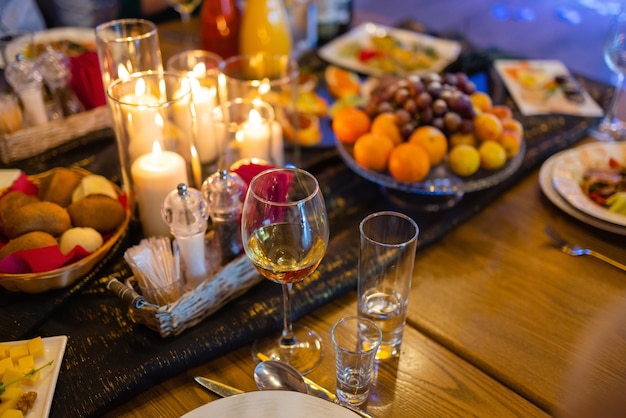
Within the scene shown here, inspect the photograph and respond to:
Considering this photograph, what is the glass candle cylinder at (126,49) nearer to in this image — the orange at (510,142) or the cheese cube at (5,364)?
the cheese cube at (5,364)

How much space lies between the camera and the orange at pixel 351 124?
3.73 ft

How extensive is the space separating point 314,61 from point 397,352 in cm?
104

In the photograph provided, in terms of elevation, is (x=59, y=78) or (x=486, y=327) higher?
(x=59, y=78)

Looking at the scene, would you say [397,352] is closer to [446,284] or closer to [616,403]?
[446,284]

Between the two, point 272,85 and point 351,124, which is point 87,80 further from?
point 351,124

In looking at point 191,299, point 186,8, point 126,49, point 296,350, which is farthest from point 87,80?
point 296,350

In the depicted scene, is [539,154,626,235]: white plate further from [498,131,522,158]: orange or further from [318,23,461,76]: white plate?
[318,23,461,76]: white plate

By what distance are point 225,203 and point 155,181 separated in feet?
0.51

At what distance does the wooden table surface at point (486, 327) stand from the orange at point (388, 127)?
21 centimetres

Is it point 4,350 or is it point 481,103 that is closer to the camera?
point 4,350

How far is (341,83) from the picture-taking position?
59.2 inches

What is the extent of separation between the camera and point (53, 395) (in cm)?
72

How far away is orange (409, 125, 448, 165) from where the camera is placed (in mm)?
1062

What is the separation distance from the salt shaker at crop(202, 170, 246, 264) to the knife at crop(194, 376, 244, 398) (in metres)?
0.21
